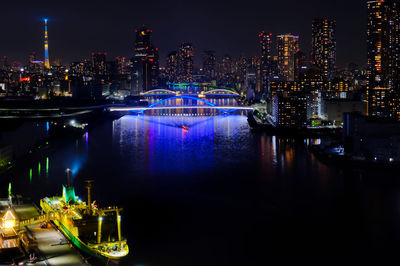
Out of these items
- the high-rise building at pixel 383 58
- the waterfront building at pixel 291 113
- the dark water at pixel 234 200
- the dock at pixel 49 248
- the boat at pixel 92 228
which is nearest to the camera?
the dock at pixel 49 248

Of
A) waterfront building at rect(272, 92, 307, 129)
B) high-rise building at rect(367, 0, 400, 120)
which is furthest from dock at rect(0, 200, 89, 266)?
high-rise building at rect(367, 0, 400, 120)

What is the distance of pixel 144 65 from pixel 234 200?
1790 inches

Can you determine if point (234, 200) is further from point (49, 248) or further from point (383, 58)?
point (383, 58)

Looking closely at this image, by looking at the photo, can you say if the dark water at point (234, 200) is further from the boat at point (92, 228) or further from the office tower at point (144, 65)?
the office tower at point (144, 65)

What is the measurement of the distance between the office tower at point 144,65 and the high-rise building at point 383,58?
28.4m

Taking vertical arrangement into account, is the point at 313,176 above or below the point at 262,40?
below

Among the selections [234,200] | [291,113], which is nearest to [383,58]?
[291,113]

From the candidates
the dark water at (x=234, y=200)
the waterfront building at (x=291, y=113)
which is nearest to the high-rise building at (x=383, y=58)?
the waterfront building at (x=291, y=113)

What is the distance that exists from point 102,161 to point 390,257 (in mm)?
7970

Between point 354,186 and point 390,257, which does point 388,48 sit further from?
point 390,257

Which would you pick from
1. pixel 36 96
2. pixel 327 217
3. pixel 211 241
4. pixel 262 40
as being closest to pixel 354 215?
pixel 327 217

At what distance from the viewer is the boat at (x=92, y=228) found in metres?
5.74

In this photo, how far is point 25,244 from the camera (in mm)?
5105

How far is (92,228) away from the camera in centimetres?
602
